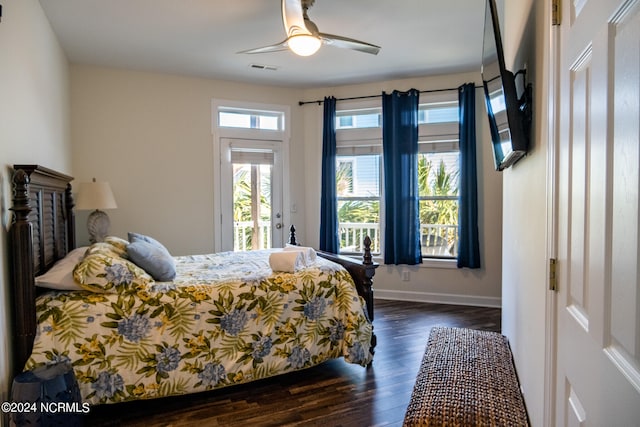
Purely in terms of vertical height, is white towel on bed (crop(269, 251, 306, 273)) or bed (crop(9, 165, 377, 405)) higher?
white towel on bed (crop(269, 251, 306, 273))

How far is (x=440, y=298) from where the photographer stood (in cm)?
477

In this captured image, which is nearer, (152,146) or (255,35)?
(255,35)

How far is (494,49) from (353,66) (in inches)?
115

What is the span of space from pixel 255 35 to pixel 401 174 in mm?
2317

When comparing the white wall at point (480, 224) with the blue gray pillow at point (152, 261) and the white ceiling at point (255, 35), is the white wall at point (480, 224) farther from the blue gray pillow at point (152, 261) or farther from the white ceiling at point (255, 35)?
the blue gray pillow at point (152, 261)

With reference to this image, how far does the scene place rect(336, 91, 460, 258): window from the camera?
4.71 m

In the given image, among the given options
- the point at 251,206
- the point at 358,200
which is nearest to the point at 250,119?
the point at 251,206

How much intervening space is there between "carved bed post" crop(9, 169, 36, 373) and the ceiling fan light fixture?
70.7 inches

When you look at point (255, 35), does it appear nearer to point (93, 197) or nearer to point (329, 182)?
point (329, 182)

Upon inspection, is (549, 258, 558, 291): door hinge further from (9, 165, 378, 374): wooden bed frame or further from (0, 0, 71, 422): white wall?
(0, 0, 71, 422): white wall

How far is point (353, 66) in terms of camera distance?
14.1 feet

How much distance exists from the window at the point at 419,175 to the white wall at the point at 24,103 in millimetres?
3107

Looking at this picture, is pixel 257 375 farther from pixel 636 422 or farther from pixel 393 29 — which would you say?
pixel 393 29

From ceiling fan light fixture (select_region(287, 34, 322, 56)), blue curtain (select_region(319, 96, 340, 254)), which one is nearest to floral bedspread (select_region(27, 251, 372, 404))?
ceiling fan light fixture (select_region(287, 34, 322, 56))
